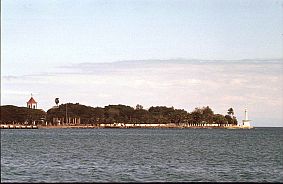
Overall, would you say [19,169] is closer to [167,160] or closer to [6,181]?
[6,181]

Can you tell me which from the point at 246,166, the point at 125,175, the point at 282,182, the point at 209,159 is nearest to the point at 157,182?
the point at 125,175

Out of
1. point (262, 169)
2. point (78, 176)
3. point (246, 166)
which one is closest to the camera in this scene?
point (78, 176)

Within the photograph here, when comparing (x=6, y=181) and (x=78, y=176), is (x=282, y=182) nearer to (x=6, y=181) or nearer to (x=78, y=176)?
(x=78, y=176)

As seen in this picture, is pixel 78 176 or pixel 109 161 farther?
pixel 109 161

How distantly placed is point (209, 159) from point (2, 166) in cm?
2627

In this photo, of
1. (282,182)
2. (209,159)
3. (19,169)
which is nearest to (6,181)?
(19,169)

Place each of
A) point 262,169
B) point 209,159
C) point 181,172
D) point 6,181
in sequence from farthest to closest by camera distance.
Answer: point 209,159
point 262,169
point 181,172
point 6,181

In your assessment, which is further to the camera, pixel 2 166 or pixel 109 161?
pixel 109 161

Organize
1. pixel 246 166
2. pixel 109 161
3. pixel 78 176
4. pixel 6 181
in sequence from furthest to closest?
pixel 109 161
pixel 246 166
pixel 78 176
pixel 6 181

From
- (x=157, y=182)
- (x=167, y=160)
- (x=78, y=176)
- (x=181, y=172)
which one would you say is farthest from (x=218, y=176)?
(x=167, y=160)

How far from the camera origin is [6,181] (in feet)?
146

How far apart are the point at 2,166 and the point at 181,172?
704 inches

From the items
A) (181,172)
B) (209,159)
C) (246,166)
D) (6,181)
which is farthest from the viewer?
(209,159)

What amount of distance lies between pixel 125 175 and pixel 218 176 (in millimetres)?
8170
